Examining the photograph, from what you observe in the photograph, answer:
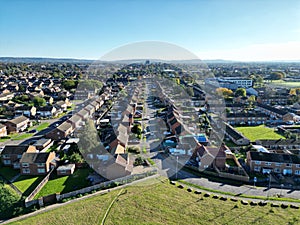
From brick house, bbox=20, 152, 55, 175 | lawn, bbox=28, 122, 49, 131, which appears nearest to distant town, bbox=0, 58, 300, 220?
brick house, bbox=20, 152, 55, 175

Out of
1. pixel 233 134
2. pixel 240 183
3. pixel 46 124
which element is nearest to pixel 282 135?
pixel 233 134

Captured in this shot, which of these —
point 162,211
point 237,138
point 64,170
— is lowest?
point 162,211

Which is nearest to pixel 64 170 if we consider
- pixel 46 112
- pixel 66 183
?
pixel 66 183

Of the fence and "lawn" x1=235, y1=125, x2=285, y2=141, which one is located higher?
"lawn" x1=235, y1=125, x2=285, y2=141

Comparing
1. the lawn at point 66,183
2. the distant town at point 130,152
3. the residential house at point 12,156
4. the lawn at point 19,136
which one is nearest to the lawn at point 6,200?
the distant town at point 130,152

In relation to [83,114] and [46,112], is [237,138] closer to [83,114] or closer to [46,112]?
[83,114]

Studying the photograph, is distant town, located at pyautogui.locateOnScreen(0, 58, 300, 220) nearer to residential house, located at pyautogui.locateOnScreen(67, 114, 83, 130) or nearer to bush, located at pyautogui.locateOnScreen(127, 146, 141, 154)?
bush, located at pyautogui.locateOnScreen(127, 146, 141, 154)

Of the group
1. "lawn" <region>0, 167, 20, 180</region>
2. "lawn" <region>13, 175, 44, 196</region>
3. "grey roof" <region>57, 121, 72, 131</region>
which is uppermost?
"grey roof" <region>57, 121, 72, 131</region>

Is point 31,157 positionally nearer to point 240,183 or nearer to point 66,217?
point 66,217
